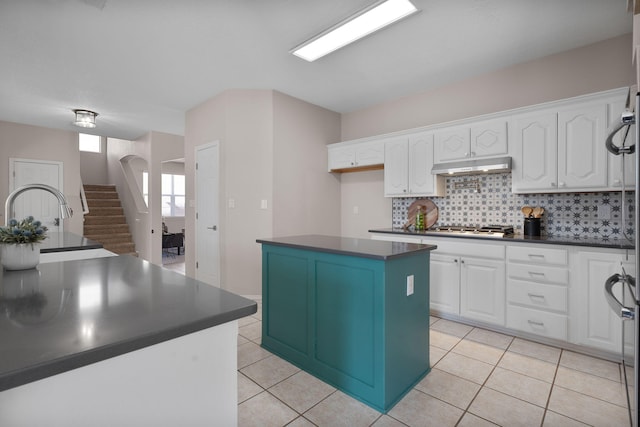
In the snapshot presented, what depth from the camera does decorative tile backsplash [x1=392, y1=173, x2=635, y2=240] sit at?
2785 millimetres

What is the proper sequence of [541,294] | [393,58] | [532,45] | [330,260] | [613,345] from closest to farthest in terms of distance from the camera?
1. [330,260]
2. [613,345]
3. [541,294]
4. [532,45]
5. [393,58]

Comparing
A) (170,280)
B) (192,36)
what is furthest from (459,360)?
(192,36)

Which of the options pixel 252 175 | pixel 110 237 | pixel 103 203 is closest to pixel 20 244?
pixel 252 175

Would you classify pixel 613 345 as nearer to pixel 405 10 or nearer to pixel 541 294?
pixel 541 294

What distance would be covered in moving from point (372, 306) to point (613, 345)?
78.3 inches

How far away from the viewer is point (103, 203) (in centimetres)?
802

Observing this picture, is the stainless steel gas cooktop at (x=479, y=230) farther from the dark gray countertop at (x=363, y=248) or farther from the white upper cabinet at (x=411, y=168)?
the dark gray countertop at (x=363, y=248)

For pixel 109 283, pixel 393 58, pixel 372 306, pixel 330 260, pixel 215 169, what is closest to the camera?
pixel 109 283

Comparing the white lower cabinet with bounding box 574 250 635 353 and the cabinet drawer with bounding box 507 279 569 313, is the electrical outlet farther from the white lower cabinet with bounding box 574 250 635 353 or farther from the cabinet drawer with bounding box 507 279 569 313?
the white lower cabinet with bounding box 574 250 635 353

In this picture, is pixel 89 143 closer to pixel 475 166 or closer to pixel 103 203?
pixel 103 203

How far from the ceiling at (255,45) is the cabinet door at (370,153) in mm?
653

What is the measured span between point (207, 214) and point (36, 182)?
13.1 feet

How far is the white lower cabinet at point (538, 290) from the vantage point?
2594 millimetres

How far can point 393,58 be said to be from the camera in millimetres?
3168
